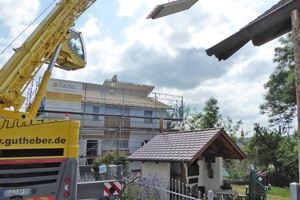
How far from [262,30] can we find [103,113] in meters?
18.4

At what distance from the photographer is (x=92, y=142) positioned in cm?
2116

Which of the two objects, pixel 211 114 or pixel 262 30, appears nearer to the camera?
pixel 262 30

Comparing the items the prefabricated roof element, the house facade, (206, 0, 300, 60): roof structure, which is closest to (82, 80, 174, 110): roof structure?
the house facade

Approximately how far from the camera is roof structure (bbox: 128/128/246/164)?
8.21m

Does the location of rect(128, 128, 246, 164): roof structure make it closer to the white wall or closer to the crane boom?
the white wall

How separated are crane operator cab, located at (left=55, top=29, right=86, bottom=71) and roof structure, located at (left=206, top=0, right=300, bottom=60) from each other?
8.28 metres

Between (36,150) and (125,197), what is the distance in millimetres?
4080

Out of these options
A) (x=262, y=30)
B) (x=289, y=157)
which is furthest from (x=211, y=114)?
(x=262, y=30)

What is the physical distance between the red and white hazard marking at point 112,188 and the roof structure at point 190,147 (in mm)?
2591

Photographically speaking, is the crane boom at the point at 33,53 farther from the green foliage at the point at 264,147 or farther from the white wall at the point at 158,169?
the green foliage at the point at 264,147

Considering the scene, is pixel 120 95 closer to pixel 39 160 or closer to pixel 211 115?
pixel 211 115

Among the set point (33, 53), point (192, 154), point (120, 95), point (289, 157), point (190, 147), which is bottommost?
point (289, 157)

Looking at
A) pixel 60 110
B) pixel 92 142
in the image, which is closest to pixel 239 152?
pixel 60 110

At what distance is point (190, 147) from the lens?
855 cm
